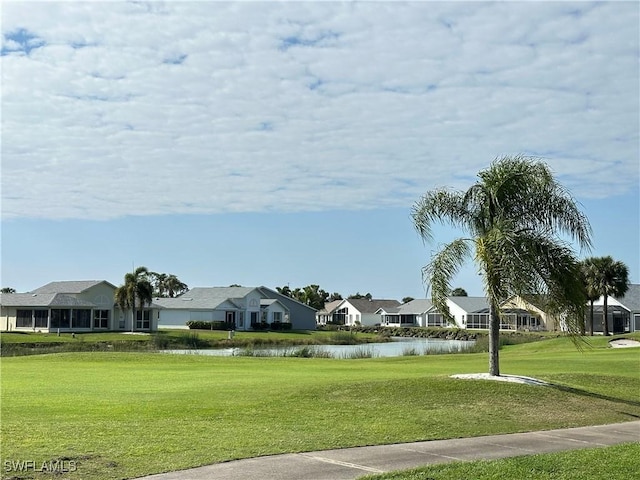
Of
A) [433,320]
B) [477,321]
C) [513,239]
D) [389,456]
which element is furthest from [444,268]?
[433,320]

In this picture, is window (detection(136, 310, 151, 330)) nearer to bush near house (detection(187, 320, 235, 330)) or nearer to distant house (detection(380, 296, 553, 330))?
bush near house (detection(187, 320, 235, 330))

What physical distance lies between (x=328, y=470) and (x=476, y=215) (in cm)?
1181

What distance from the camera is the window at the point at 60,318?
69.1 meters

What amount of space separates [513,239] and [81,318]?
60.2m

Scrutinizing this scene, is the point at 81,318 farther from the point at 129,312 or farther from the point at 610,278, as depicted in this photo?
the point at 610,278

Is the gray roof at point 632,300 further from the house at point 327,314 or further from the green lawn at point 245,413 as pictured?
the green lawn at point 245,413

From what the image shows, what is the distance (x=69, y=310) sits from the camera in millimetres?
70312

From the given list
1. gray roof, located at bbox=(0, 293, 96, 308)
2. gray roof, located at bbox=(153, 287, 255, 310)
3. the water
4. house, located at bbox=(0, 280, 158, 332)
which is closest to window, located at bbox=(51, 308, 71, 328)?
house, located at bbox=(0, 280, 158, 332)

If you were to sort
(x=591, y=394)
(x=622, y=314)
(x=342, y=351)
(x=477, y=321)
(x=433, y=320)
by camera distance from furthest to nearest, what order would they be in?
(x=433, y=320) < (x=477, y=321) < (x=622, y=314) < (x=342, y=351) < (x=591, y=394)

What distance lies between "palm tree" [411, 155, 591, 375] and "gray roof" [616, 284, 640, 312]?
236 feet

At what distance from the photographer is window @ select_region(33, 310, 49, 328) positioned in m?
69.2

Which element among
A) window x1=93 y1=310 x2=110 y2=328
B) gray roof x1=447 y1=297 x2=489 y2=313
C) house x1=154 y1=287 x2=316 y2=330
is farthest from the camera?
gray roof x1=447 y1=297 x2=489 y2=313

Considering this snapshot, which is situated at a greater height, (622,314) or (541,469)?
(622,314)

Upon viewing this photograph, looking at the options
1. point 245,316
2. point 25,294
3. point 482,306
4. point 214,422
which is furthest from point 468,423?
point 482,306
